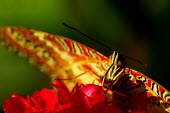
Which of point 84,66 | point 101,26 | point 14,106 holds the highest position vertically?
point 101,26

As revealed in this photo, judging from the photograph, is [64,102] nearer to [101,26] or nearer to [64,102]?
[64,102]

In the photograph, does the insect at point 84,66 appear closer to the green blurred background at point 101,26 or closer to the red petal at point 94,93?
the red petal at point 94,93

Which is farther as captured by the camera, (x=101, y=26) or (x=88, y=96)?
(x=101, y=26)

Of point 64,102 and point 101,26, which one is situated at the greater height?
point 101,26

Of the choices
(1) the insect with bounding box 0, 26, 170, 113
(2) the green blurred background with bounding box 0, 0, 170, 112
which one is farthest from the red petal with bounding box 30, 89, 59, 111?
(2) the green blurred background with bounding box 0, 0, 170, 112

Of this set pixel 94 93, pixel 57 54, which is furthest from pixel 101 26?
pixel 94 93

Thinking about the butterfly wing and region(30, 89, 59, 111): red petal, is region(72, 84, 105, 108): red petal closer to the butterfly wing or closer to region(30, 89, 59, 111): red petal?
Answer: region(30, 89, 59, 111): red petal

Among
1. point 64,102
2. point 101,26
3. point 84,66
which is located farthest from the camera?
point 101,26

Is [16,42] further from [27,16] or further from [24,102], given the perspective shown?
[27,16]
